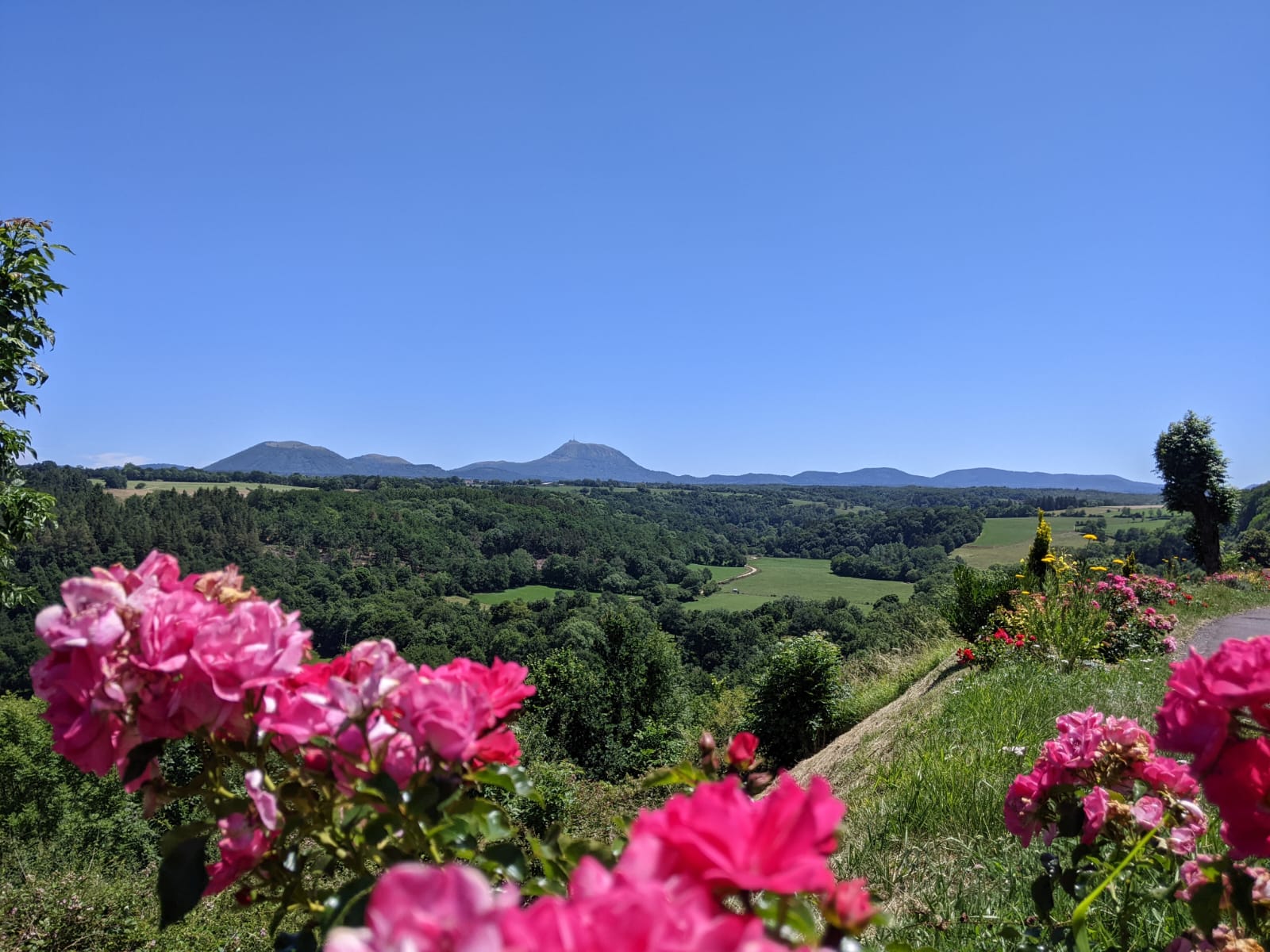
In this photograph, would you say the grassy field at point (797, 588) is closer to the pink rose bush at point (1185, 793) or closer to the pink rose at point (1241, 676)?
the pink rose bush at point (1185, 793)

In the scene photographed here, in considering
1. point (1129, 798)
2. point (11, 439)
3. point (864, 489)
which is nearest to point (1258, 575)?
point (1129, 798)

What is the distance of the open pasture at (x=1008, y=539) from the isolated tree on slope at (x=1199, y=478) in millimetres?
46500

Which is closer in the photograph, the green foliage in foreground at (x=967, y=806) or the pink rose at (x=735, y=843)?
the pink rose at (x=735, y=843)

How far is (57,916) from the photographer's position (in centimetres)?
564

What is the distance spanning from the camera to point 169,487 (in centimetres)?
8300

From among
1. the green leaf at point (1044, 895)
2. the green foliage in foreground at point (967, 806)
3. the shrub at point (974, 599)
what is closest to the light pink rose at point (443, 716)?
the green leaf at point (1044, 895)

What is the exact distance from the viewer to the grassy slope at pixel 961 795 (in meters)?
2.37

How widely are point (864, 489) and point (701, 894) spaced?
18549 cm

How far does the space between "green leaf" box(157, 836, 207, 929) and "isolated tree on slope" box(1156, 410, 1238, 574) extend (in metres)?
21.9

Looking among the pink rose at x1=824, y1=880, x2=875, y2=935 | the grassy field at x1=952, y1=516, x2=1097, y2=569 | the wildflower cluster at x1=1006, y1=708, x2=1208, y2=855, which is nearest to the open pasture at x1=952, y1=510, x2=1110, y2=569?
the grassy field at x1=952, y1=516, x2=1097, y2=569

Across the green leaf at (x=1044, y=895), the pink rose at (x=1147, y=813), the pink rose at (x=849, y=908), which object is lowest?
the green leaf at (x=1044, y=895)

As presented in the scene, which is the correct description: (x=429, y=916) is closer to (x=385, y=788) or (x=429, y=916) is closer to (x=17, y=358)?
(x=385, y=788)

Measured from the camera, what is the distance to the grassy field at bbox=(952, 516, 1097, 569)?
215 ft

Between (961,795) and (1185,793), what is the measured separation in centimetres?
247
